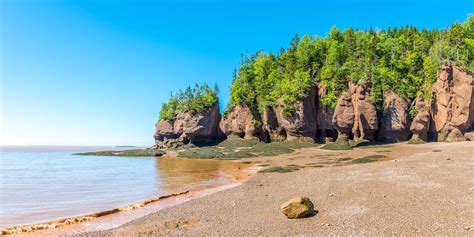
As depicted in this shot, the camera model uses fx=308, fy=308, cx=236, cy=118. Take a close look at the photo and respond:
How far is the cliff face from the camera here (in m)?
49.7

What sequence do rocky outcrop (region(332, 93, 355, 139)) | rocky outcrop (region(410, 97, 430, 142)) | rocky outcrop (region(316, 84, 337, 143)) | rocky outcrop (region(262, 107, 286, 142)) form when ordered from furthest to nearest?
rocky outcrop (region(262, 107, 286, 142))
rocky outcrop (region(316, 84, 337, 143))
rocky outcrop (region(332, 93, 355, 139))
rocky outcrop (region(410, 97, 430, 142))

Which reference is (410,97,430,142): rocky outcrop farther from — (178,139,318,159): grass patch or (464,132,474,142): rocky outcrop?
(178,139,318,159): grass patch

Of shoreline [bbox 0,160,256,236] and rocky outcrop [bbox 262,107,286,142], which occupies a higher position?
rocky outcrop [bbox 262,107,286,142]

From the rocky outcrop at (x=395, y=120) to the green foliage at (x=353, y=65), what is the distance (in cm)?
182

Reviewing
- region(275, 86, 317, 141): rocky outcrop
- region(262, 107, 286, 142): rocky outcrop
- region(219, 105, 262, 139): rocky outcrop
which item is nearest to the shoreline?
region(275, 86, 317, 141): rocky outcrop

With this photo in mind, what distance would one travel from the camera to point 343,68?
2410 inches

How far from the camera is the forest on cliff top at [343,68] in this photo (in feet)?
184

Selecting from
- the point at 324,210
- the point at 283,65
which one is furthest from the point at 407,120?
the point at 324,210

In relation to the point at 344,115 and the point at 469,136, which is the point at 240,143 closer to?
the point at 344,115

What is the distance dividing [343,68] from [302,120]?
43.1 feet

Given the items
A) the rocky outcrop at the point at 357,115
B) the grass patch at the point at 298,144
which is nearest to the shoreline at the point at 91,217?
the grass patch at the point at 298,144

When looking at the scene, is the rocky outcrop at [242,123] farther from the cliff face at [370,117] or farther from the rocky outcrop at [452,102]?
the rocky outcrop at [452,102]

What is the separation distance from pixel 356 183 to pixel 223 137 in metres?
66.8

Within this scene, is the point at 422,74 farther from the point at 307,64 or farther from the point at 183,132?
the point at 183,132
